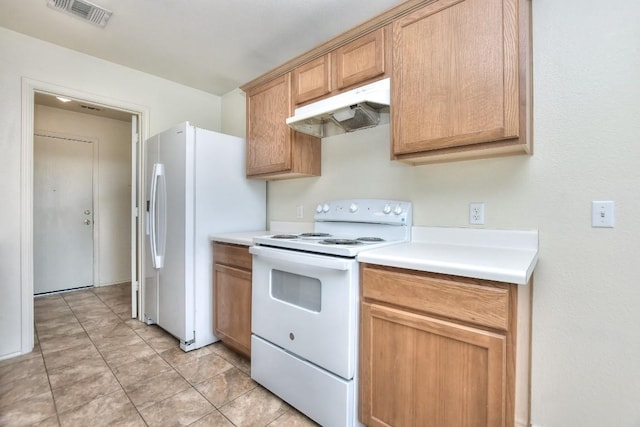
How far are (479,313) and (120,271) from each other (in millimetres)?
4640

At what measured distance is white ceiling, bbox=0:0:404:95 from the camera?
190 centimetres

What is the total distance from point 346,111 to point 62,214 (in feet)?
13.1

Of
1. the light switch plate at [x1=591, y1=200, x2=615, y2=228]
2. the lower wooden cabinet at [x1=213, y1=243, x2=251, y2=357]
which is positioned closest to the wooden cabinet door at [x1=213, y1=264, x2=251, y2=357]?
the lower wooden cabinet at [x1=213, y1=243, x2=251, y2=357]

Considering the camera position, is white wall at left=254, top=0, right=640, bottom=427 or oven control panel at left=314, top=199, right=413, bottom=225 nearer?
white wall at left=254, top=0, right=640, bottom=427

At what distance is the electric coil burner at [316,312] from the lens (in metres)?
1.39

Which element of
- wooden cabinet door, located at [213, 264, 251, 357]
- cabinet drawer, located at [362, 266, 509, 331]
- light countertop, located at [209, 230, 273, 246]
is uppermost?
light countertop, located at [209, 230, 273, 246]

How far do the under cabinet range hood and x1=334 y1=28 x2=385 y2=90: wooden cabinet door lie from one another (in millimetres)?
89

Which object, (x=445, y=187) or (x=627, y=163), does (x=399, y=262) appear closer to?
(x=445, y=187)

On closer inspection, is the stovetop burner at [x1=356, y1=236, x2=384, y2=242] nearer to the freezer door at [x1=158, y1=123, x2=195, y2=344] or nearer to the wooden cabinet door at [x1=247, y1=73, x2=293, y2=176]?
the wooden cabinet door at [x1=247, y1=73, x2=293, y2=176]

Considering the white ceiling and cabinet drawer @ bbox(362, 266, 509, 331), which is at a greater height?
the white ceiling

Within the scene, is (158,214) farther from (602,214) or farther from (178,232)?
(602,214)

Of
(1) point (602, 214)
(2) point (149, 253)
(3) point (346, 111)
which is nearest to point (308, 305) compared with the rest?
(3) point (346, 111)

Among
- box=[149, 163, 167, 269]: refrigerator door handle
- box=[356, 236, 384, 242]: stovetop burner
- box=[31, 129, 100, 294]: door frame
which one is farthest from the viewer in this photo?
box=[31, 129, 100, 294]: door frame

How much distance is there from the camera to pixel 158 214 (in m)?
2.55
